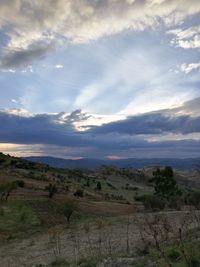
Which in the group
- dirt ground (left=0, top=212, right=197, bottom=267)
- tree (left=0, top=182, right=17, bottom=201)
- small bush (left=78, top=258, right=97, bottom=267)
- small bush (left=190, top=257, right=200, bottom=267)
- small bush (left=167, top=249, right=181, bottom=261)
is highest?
tree (left=0, top=182, right=17, bottom=201)

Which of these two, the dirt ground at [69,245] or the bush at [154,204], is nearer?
the dirt ground at [69,245]

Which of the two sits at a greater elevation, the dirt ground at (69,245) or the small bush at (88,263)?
the small bush at (88,263)

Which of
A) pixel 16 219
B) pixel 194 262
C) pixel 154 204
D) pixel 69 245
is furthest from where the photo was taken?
pixel 154 204

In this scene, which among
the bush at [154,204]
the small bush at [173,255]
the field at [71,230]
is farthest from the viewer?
the bush at [154,204]

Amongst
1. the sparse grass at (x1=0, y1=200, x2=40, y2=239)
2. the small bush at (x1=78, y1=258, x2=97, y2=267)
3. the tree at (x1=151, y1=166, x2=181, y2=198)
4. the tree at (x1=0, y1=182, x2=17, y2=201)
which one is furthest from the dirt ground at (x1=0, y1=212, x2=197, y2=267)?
the tree at (x1=151, y1=166, x2=181, y2=198)

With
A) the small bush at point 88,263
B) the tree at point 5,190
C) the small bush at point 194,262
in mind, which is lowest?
the small bush at point 88,263

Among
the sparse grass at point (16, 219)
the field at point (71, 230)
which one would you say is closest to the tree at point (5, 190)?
the field at point (71, 230)

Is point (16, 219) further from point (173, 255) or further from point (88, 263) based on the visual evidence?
point (173, 255)

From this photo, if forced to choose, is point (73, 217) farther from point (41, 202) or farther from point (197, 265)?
point (197, 265)

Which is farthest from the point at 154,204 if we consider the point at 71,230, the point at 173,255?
the point at 173,255

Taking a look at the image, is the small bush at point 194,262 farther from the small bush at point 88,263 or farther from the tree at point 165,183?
the tree at point 165,183

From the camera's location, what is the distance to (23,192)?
5384 cm

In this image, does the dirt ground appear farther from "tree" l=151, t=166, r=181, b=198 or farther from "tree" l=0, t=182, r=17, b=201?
"tree" l=151, t=166, r=181, b=198

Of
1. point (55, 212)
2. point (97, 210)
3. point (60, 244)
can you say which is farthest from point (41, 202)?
point (60, 244)
